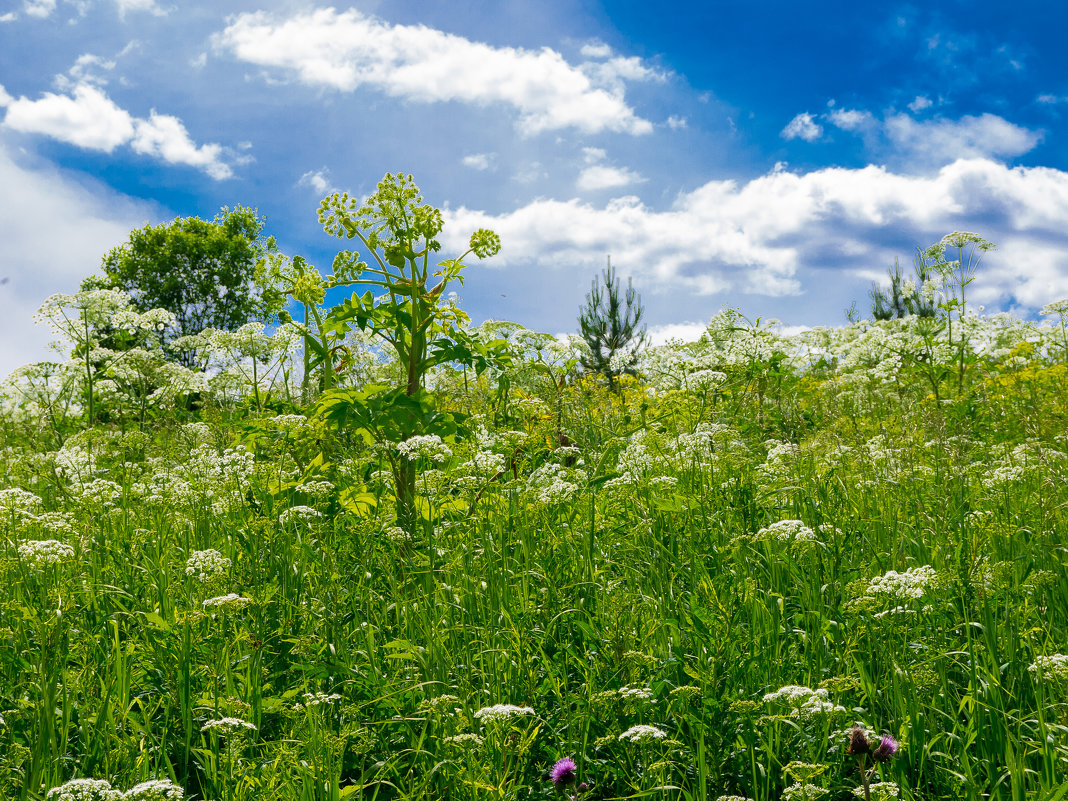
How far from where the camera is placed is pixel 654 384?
27.6 feet

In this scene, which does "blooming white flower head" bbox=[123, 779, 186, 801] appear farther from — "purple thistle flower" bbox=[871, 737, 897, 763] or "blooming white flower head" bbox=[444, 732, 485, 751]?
"purple thistle flower" bbox=[871, 737, 897, 763]

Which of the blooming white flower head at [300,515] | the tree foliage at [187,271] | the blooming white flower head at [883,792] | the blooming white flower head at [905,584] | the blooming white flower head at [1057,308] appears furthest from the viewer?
the tree foliage at [187,271]

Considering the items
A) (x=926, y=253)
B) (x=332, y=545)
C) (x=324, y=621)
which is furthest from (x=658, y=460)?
(x=926, y=253)

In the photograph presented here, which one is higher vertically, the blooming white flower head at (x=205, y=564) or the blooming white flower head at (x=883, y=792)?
the blooming white flower head at (x=205, y=564)

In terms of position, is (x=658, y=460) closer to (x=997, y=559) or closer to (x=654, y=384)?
(x=997, y=559)

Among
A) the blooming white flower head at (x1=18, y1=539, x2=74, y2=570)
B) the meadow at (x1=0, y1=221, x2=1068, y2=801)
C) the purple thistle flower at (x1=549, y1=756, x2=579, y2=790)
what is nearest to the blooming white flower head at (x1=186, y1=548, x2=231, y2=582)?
the meadow at (x1=0, y1=221, x2=1068, y2=801)

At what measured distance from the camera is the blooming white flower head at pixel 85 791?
5.79 feet

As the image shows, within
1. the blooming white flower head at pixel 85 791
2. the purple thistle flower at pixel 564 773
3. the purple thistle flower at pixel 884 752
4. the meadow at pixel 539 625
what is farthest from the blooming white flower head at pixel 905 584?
the blooming white flower head at pixel 85 791

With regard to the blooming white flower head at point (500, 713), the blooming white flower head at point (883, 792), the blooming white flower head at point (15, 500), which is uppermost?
the blooming white flower head at point (15, 500)

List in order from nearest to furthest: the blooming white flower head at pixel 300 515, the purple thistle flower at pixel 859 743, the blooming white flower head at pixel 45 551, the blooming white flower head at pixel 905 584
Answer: the purple thistle flower at pixel 859 743, the blooming white flower head at pixel 905 584, the blooming white flower head at pixel 45 551, the blooming white flower head at pixel 300 515

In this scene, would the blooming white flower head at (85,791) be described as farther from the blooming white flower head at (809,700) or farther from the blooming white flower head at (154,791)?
the blooming white flower head at (809,700)

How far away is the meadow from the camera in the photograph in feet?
7.04

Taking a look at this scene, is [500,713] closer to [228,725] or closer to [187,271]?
[228,725]

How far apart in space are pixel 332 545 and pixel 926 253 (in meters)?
7.48
